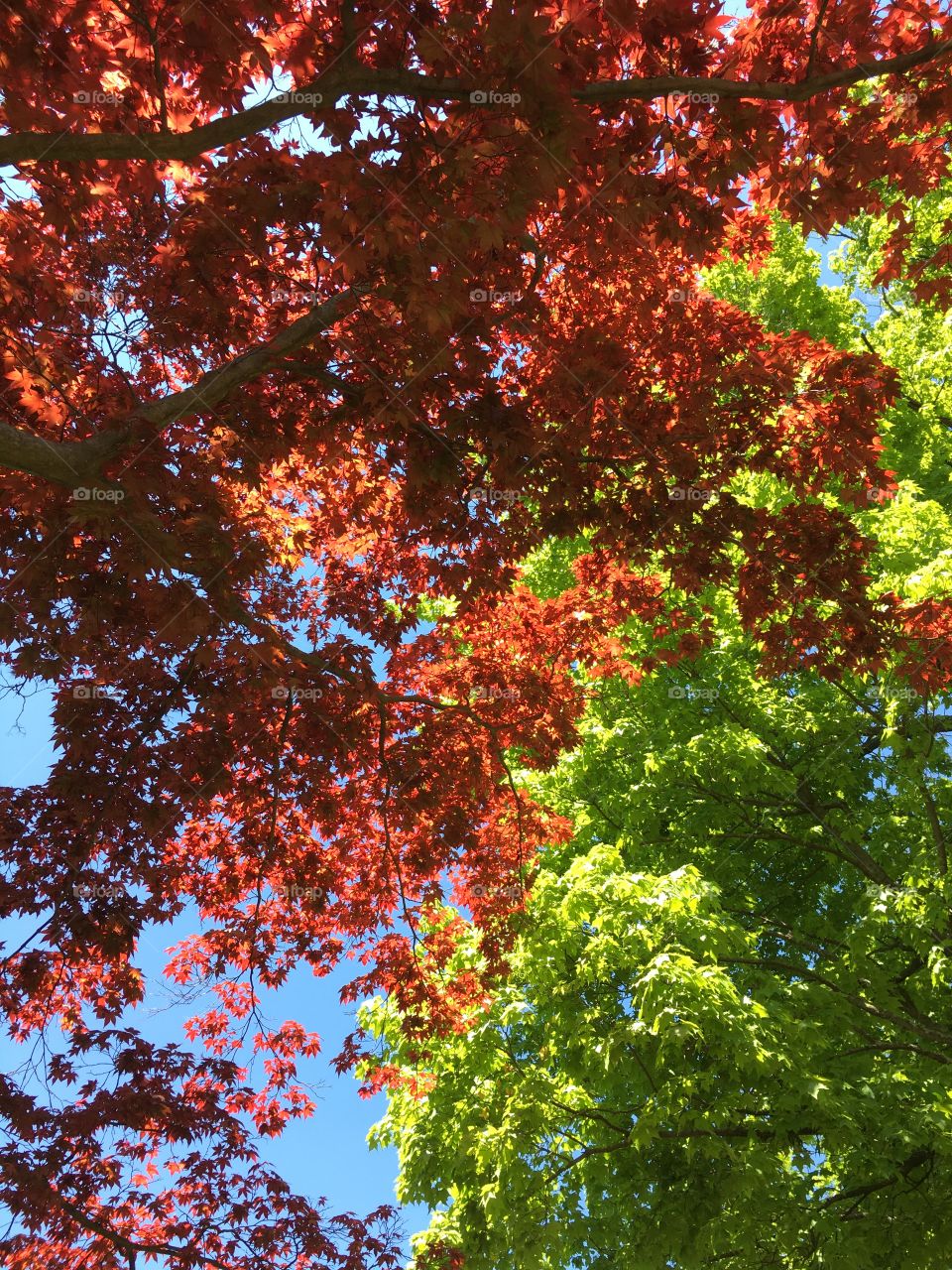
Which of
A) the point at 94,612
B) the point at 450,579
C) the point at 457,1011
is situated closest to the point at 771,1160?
the point at 457,1011

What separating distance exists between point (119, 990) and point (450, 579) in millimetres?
4423

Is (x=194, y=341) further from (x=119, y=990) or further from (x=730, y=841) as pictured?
(x=730, y=841)
